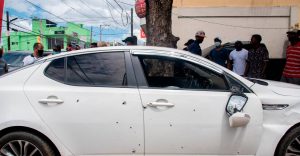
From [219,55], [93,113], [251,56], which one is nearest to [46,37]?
[219,55]

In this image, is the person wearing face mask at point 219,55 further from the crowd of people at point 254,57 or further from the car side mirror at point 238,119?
the car side mirror at point 238,119

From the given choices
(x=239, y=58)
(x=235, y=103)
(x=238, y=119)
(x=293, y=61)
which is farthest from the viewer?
(x=239, y=58)

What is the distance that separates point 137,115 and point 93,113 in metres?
0.45

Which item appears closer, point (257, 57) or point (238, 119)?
point (238, 119)

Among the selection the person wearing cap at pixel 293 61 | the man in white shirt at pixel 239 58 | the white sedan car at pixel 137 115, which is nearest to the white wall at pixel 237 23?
the man in white shirt at pixel 239 58

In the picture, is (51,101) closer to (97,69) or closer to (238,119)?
A: (97,69)

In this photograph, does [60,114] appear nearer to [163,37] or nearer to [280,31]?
[163,37]

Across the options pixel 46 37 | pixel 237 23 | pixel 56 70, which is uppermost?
pixel 46 37

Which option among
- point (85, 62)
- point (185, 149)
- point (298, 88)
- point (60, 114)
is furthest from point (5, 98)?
point (298, 88)

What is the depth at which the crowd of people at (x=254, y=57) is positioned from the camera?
7367 millimetres

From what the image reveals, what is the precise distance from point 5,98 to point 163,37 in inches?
132

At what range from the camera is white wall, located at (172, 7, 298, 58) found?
41.2 ft

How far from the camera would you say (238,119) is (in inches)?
161

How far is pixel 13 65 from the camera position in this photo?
1093 centimetres
